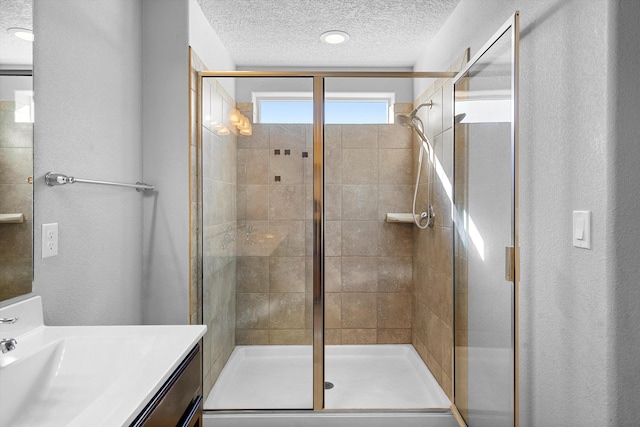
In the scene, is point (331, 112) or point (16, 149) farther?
point (331, 112)

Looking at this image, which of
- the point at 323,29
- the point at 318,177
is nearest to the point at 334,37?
the point at 323,29

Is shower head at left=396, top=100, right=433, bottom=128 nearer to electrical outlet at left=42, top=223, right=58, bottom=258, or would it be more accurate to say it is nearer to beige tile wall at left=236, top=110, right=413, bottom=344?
beige tile wall at left=236, top=110, right=413, bottom=344

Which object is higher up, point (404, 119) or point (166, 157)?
point (404, 119)

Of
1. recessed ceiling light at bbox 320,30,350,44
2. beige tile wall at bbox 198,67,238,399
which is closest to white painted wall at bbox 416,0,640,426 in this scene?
recessed ceiling light at bbox 320,30,350,44

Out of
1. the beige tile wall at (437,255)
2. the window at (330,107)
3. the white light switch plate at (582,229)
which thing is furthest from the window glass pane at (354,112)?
the white light switch plate at (582,229)

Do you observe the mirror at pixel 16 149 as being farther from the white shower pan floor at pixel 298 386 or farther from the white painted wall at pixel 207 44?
the white shower pan floor at pixel 298 386

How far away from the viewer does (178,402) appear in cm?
108

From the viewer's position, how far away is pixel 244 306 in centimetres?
227

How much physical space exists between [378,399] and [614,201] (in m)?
1.70

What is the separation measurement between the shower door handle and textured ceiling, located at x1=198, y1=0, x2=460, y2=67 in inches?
61.9

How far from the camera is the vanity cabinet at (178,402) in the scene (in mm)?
887

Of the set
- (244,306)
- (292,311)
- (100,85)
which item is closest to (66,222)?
(100,85)

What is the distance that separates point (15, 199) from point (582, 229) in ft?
5.51

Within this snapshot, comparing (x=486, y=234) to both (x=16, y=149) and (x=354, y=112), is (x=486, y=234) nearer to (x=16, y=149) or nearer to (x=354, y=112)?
(x=354, y=112)
